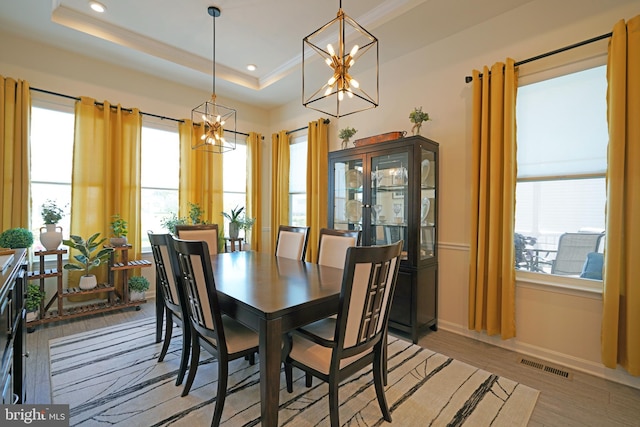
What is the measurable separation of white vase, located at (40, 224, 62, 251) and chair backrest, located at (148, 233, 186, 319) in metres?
1.66

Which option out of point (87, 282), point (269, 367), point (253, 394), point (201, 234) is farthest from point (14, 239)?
point (269, 367)

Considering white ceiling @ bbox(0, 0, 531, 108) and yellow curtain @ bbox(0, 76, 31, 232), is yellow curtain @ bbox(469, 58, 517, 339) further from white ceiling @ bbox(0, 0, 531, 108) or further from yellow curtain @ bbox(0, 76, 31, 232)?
yellow curtain @ bbox(0, 76, 31, 232)

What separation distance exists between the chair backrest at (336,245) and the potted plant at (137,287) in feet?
7.95

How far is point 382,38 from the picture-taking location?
3090mm

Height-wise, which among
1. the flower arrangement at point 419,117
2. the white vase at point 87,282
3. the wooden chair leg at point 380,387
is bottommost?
the wooden chair leg at point 380,387

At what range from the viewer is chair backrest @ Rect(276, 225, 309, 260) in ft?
9.54

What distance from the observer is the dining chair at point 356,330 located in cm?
143

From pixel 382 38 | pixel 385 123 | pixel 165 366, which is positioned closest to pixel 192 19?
pixel 382 38

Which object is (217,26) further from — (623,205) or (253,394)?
(623,205)

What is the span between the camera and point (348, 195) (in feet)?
11.7

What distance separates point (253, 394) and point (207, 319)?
686 millimetres

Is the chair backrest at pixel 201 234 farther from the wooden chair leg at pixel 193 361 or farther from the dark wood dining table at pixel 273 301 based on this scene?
the wooden chair leg at pixel 193 361

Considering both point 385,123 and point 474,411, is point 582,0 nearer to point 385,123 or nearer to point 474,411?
point 385,123

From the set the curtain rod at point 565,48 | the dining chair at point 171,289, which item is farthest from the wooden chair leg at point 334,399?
the curtain rod at point 565,48
